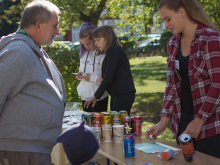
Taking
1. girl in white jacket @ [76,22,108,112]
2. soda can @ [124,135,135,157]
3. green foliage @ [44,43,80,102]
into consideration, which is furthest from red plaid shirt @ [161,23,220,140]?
green foliage @ [44,43,80,102]

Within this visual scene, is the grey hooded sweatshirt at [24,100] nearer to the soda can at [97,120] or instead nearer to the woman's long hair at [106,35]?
the soda can at [97,120]

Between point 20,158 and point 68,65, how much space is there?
163 inches

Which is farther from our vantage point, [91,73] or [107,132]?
[91,73]

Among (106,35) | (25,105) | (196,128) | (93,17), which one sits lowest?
(196,128)

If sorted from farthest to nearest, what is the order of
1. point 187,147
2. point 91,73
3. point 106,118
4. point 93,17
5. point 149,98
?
point 93,17
point 149,98
point 91,73
point 106,118
point 187,147

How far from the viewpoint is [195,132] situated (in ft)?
6.25

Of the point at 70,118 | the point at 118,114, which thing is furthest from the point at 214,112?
the point at 70,118

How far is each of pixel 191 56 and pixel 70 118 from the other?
71.2 inches

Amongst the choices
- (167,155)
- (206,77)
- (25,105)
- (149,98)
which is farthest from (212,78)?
(149,98)

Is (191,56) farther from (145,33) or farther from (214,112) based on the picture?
(145,33)

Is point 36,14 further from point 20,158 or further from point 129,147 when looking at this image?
point 129,147

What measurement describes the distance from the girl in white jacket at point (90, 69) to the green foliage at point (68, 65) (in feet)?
7.03

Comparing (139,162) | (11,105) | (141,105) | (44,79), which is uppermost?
(44,79)

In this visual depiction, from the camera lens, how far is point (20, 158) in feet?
5.99
